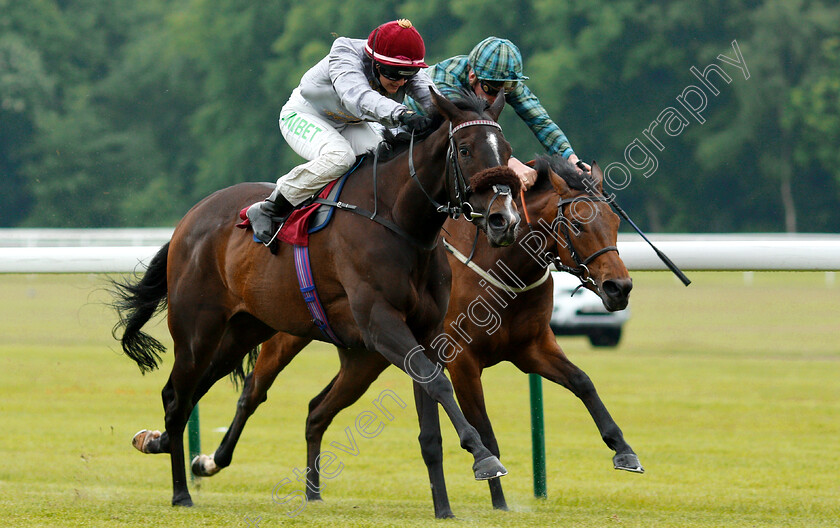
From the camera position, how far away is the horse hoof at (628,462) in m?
4.59

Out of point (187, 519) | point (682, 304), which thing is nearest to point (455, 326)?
point (187, 519)

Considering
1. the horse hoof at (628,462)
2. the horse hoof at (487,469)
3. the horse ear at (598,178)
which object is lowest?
the horse hoof at (628,462)

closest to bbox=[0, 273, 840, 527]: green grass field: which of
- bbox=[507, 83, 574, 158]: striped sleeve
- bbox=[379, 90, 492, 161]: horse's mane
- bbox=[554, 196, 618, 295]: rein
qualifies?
bbox=[554, 196, 618, 295]: rein

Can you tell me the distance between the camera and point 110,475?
6.67m

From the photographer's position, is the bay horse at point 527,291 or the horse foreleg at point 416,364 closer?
the horse foreleg at point 416,364

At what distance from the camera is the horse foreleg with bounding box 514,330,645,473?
15.4ft

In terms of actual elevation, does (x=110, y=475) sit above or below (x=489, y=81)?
below

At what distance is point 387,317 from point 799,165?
2883cm

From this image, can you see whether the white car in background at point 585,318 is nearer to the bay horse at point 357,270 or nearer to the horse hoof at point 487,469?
the bay horse at point 357,270

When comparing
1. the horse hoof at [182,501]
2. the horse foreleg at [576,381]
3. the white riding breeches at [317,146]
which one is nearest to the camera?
the horse foreleg at [576,381]

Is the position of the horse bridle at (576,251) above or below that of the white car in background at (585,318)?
above

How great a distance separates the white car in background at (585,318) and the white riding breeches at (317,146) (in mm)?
9350

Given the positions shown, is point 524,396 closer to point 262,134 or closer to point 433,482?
point 433,482

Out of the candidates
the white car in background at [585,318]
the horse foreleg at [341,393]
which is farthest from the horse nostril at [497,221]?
the white car in background at [585,318]
